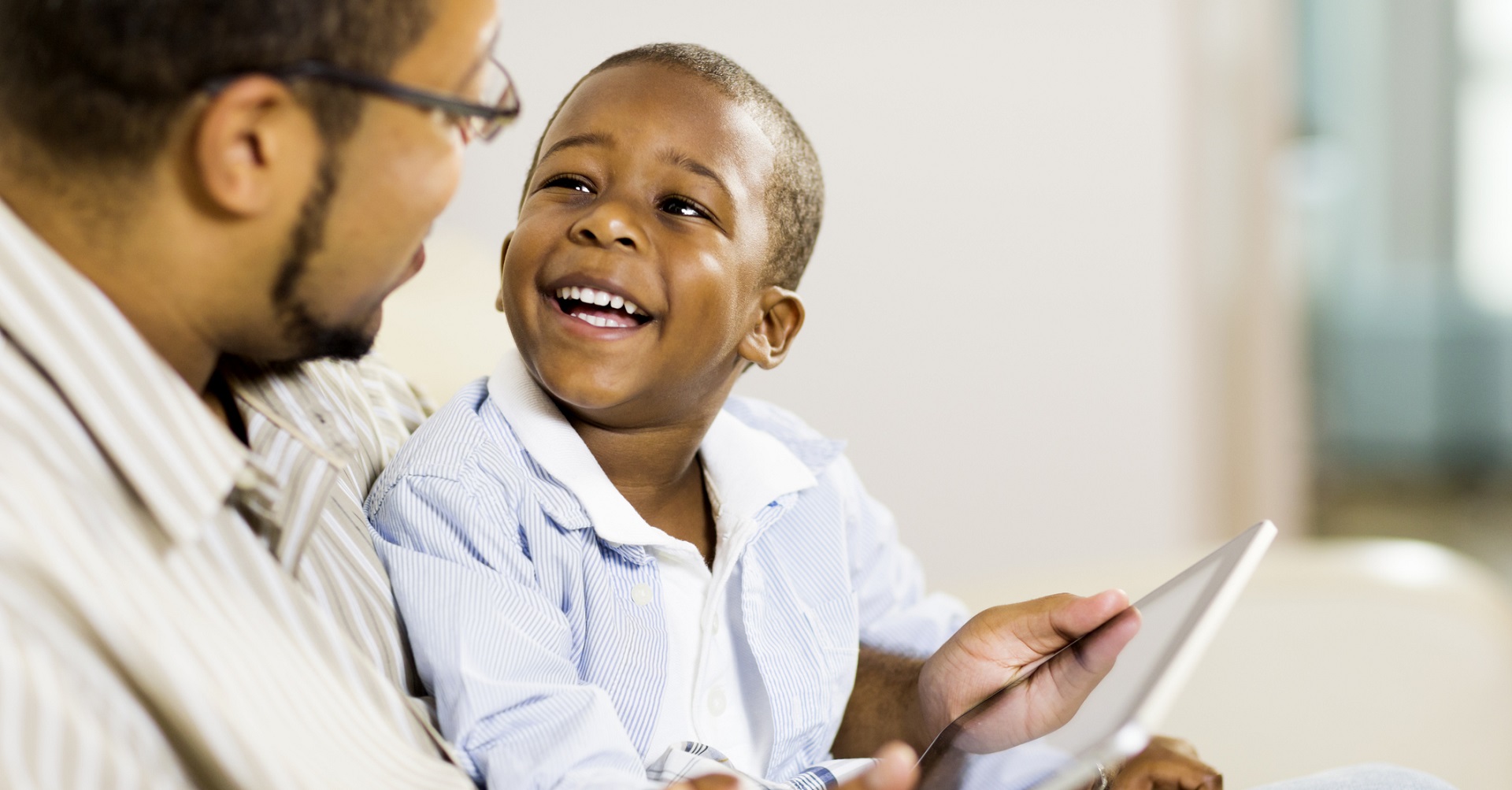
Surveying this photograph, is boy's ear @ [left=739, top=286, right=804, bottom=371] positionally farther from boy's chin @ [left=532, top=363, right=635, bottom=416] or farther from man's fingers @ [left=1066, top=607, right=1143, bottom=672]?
man's fingers @ [left=1066, top=607, right=1143, bottom=672]

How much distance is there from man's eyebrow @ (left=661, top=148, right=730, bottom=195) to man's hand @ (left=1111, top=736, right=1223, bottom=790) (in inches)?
21.6

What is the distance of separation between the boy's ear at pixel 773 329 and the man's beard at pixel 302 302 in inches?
14.7

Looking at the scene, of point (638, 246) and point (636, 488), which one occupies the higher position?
point (638, 246)

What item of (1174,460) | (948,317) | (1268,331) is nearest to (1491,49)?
(1268,331)

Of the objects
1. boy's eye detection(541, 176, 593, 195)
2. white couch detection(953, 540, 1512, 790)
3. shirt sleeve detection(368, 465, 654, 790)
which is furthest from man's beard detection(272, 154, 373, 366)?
white couch detection(953, 540, 1512, 790)

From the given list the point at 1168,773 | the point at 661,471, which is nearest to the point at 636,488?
the point at 661,471

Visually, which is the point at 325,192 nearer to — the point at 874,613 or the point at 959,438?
the point at 874,613

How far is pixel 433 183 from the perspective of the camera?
79cm

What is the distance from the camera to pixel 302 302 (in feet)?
2.57

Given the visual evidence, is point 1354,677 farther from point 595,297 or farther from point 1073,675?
point 595,297

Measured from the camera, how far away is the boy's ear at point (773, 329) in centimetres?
113

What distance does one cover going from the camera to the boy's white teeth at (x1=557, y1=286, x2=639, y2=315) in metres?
0.99

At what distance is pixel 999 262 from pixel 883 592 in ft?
4.95

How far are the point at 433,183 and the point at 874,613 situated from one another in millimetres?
632
